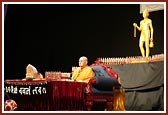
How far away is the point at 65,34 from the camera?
809 centimetres

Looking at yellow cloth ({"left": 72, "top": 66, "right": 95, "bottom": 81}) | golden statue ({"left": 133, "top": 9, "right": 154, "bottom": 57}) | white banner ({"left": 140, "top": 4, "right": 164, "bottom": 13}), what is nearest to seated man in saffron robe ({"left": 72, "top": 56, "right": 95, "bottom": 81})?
yellow cloth ({"left": 72, "top": 66, "right": 95, "bottom": 81})

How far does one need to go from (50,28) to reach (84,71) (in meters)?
2.04

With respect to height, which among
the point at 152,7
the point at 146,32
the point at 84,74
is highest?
the point at 152,7

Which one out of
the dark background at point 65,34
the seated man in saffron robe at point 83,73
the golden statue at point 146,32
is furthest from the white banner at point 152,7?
the seated man in saffron robe at point 83,73

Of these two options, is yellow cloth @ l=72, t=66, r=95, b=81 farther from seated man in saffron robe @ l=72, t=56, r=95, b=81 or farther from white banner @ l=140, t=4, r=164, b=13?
white banner @ l=140, t=4, r=164, b=13

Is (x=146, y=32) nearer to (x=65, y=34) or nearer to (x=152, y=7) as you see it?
(x=152, y=7)

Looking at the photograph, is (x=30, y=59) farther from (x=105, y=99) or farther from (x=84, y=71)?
(x=105, y=99)

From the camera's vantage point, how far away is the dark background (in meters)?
7.83

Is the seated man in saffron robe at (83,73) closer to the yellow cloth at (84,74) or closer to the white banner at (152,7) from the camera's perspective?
the yellow cloth at (84,74)

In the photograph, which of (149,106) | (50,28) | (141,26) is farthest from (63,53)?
(149,106)

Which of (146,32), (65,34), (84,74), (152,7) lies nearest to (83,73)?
(84,74)

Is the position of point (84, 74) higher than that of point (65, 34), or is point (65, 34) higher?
point (65, 34)

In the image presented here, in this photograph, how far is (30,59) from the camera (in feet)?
25.8

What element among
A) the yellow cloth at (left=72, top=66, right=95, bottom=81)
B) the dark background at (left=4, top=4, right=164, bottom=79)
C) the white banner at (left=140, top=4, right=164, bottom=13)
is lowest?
the yellow cloth at (left=72, top=66, right=95, bottom=81)
